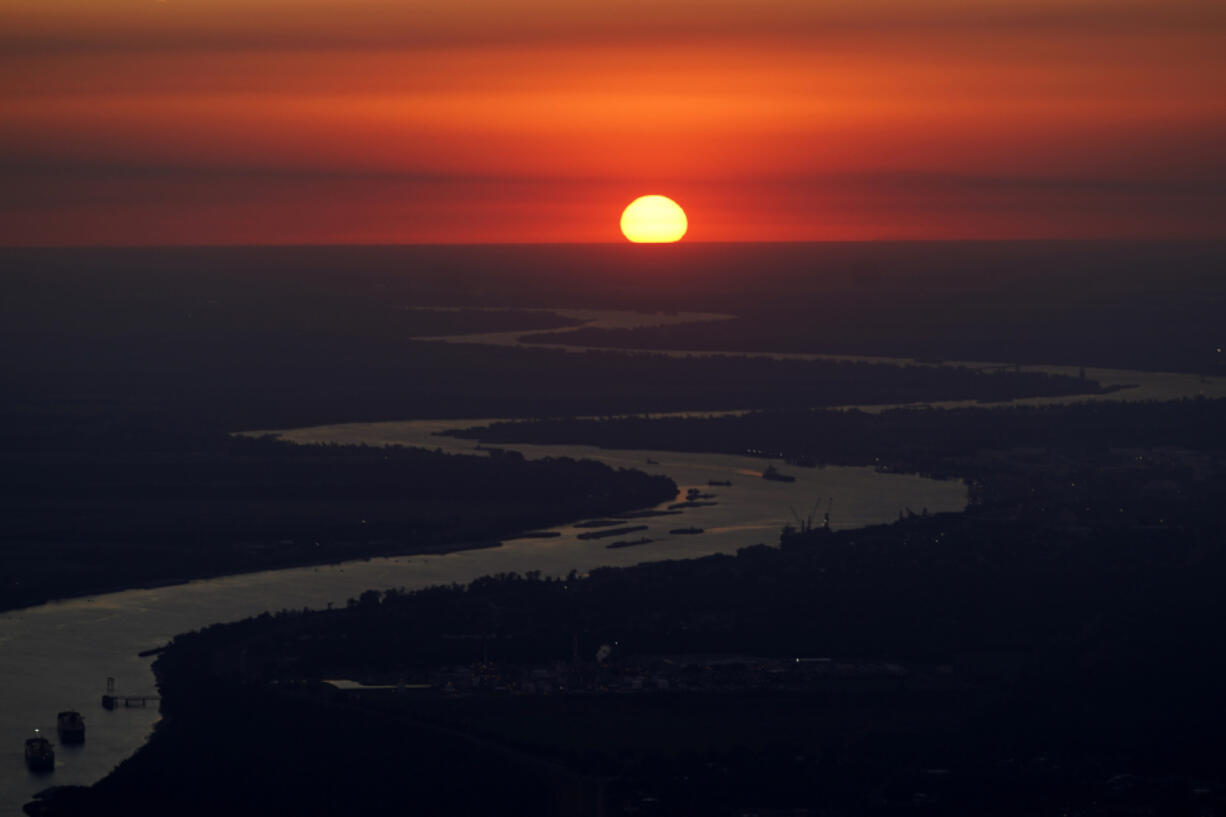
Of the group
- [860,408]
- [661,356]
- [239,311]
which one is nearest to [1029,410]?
[860,408]

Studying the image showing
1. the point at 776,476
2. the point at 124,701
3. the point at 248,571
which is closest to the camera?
the point at 124,701

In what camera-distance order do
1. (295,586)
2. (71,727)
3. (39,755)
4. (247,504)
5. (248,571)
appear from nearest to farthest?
(39,755) < (71,727) < (295,586) < (248,571) < (247,504)

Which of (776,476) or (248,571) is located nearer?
(248,571)

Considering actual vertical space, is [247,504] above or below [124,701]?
above

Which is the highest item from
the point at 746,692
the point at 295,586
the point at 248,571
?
the point at 248,571

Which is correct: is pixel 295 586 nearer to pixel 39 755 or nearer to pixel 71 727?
pixel 71 727

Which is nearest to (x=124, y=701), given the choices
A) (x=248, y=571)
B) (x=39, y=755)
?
(x=39, y=755)

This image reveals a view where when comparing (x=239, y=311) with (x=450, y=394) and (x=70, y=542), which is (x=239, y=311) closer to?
(x=450, y=394)
